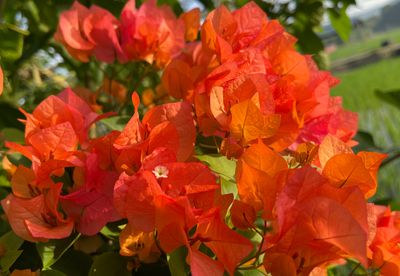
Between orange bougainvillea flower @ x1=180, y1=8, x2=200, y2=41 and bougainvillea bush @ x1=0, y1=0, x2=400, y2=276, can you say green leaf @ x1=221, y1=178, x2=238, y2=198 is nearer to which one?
bougainvillea bush @ x1=0, y1=0, x2=400, y2=276

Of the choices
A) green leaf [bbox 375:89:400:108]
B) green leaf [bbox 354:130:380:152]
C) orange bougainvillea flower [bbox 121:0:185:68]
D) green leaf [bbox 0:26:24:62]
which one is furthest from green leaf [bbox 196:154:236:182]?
green leaf [bbox 375:89:400:108]

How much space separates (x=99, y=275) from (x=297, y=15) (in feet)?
2.24

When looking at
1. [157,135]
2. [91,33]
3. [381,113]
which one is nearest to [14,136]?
[91,33]

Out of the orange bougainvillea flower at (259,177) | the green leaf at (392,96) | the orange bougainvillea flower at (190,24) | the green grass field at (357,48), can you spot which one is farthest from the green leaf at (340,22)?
the green grass field at (357,48)

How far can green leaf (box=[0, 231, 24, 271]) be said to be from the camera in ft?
1.18

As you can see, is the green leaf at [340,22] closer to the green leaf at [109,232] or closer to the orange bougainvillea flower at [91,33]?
the orange bougainvillea flower at [91,33]

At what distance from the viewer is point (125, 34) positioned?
554 millimetres

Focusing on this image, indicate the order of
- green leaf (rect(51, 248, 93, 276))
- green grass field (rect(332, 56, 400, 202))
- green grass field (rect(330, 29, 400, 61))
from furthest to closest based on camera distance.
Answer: green grass field (rect(330, 29, 400, 61)) → green grass field (rect(332, 56, 400, 202)) → green leaf (rect(51, 248, 93, 276))

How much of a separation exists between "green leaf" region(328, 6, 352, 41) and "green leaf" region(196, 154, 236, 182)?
0.66 meters

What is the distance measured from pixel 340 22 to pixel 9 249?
782mm

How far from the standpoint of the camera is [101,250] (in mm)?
438

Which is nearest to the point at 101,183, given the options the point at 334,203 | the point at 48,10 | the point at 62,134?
the point at 62,134

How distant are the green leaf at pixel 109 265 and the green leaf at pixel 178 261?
6cm

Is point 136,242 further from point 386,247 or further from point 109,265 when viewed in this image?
point 386,247
